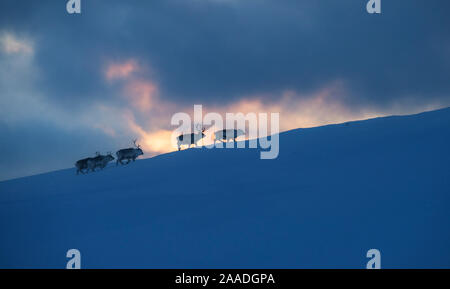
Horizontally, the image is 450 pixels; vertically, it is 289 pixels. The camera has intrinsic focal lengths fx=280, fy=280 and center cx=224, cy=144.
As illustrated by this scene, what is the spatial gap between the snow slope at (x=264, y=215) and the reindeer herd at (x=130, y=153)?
5068 mm

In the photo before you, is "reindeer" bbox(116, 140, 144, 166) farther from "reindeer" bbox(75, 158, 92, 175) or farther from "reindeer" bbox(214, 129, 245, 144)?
"reindeer" bbox(214, 129, 245, 144)

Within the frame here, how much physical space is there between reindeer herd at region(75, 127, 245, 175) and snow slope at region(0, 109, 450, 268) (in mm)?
5068

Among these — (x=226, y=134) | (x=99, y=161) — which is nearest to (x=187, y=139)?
(x=226, y=134)

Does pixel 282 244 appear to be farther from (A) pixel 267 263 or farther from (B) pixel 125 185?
(B) pixel 125 185

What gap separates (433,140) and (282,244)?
795 cm

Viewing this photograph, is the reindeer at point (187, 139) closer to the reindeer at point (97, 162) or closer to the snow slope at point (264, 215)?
the reindeer at point (97, 162)

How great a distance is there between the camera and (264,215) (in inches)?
253

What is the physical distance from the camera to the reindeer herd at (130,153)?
53.8ft

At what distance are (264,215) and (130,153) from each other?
510 inches

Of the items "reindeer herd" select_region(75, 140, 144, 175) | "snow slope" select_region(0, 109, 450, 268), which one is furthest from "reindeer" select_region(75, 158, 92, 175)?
"snow slope" select_region(0, 109, 450, 268)

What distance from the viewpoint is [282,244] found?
213 inches

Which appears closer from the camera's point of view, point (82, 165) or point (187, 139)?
point (82, 165)

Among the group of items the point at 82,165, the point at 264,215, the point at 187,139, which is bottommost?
the point at 264,215

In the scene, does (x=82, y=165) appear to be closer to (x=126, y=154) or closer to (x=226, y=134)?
(x=126, y=154)
